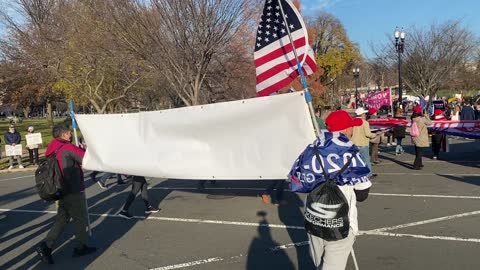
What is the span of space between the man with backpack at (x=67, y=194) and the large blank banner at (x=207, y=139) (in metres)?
1.00

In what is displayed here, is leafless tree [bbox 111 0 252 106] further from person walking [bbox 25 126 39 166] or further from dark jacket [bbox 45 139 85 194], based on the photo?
dark jacket [bbox 45 139 85 194]

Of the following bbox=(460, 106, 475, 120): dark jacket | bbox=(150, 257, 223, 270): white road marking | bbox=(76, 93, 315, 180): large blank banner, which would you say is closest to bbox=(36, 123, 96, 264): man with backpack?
bbox=(76, 93, 315, 180): large blank banner

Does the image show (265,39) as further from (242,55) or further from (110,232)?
(242,55)

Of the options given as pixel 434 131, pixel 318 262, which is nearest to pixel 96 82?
pixel 434 131

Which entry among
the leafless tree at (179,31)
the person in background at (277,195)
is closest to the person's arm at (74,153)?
the person in background at (277,195)

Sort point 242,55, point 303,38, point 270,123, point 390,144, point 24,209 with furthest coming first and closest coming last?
point 242,55 < point 390,144 < point 24,209 < point 303,38 < point 270,123

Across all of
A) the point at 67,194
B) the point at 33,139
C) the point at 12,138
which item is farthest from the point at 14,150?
the point at 67,194

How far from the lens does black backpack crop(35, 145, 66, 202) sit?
582 centimetres

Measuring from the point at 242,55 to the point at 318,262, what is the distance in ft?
63.4

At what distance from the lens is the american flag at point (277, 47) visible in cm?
658

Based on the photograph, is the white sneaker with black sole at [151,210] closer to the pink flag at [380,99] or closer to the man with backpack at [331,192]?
the man with backpack at [331,192]

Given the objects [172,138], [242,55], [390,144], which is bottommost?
[390,144]

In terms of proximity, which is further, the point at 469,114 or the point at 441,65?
the point at 441,65

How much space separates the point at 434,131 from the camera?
1416cm
